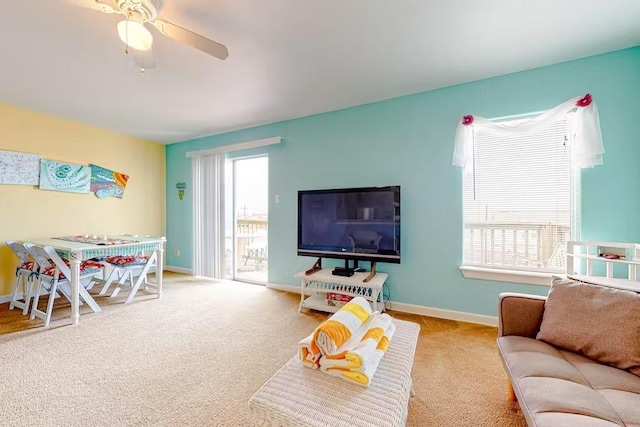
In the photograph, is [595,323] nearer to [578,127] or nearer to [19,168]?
[578,127]

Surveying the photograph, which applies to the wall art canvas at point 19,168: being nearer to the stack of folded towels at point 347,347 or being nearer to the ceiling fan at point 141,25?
the ceiling fan at point 141,25

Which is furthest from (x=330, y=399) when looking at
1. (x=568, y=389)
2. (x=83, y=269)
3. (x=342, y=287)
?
(x=83, y=269)

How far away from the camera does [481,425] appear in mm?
1369

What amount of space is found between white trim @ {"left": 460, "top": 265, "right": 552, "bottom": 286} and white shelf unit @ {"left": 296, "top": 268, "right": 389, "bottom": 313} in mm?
795

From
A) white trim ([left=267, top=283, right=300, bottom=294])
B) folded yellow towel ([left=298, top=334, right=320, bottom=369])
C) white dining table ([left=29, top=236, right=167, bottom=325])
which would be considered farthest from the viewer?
white trim ([left=267, top=283, right=300, bottom=294])

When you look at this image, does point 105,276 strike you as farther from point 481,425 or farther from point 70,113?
point 481,425

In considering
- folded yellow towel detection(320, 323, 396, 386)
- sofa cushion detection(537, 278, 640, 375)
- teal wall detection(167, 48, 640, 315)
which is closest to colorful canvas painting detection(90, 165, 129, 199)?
teal wall detection(167, 48, 640, 315)

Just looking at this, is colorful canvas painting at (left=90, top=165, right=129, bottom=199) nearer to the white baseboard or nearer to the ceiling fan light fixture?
the ceiling fan light fixture

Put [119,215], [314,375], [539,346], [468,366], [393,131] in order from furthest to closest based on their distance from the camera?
[119,215] → [393,131] → [468,366] → [539,346] → [314,375]

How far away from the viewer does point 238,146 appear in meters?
3.90

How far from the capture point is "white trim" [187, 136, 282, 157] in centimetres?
362

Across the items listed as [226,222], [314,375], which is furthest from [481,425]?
[226,222]

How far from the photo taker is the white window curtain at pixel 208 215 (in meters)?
4.22

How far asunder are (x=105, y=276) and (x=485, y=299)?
15.7 ft
